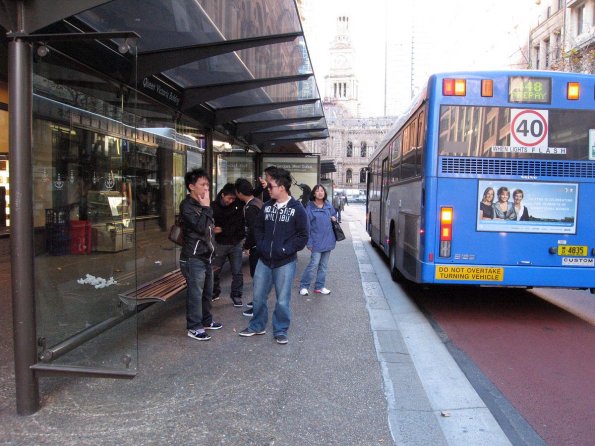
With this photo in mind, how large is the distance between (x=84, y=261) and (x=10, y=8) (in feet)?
8.06

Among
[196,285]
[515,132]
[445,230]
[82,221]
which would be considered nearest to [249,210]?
[196,285]

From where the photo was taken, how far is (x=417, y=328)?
6312 mm

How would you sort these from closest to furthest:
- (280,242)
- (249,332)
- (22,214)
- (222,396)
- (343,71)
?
(22,214)
(222,396)
(280,242)
(249,332)
(343,71)

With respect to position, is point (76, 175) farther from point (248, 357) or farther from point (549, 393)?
point (549, 393)

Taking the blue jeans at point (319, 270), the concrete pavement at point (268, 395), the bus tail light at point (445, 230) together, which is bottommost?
the concrete pavement at point (268, 395)

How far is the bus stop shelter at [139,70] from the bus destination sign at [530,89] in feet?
9.05

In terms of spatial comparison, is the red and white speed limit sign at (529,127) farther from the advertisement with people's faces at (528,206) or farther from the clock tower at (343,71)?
the clock tower at (343,71)

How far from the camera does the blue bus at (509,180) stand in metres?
6.31

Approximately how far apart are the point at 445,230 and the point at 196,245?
10.4ft

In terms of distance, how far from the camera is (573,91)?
6.33 metres

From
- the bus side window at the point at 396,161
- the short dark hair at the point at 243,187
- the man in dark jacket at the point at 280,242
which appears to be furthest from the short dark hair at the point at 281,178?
the bus side window at the point at 396,161

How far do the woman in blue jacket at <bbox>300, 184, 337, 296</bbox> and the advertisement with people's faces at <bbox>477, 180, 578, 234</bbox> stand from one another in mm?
2351

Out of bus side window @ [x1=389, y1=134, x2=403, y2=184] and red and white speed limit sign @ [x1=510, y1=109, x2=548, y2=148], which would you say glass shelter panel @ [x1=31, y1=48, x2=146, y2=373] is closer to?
red and white speed limit sign @ [x1=510, y1=109, x2=548, y2=148]

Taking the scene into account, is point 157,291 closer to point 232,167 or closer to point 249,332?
point 249,332
